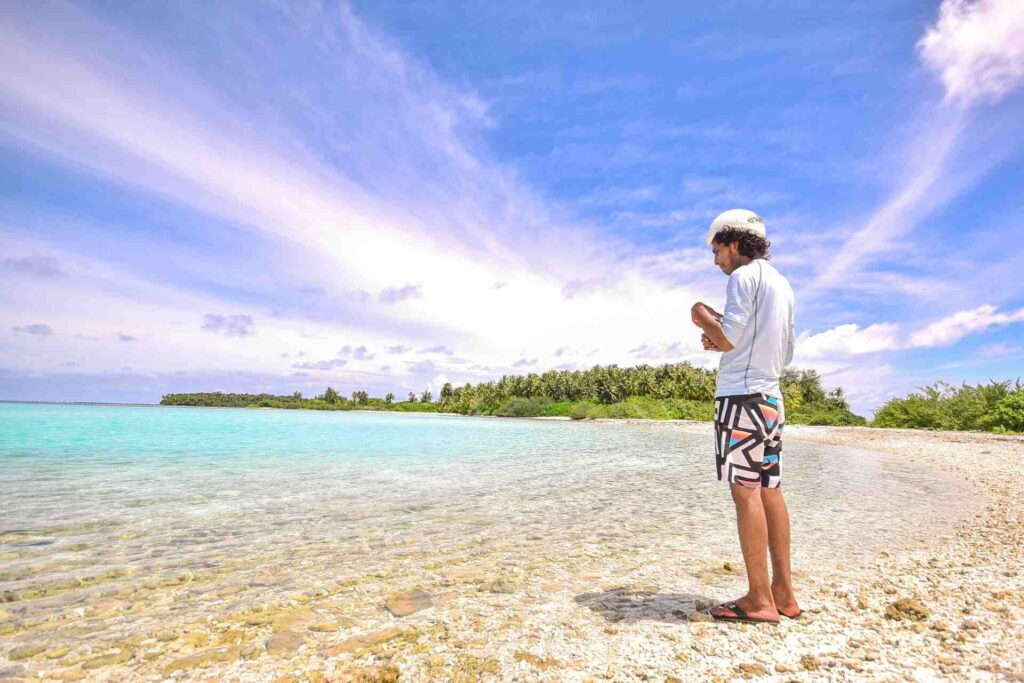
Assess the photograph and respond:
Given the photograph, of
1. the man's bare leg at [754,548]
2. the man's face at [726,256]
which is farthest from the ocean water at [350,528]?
the man's face at [726,256]

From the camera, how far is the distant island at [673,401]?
2653 cm

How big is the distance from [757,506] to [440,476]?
8.76 meters

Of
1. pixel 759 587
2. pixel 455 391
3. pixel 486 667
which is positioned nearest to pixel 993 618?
pixel 759 587

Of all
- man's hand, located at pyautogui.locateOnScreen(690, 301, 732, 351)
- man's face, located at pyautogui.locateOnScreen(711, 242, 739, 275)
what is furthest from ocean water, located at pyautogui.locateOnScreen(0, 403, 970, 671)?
man's face, located at pyautogui.locateOnScreen(711, 242, 739, 275)

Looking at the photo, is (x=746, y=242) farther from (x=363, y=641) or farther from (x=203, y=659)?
(x=203, y=659)

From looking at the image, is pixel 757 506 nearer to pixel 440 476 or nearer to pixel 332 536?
pixel 332 536

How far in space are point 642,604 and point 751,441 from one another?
1.43 metres

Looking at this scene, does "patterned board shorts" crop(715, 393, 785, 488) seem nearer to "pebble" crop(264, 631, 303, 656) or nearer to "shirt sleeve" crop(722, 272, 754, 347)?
"shirt sleeve" crop(722, 272, 754, 347)

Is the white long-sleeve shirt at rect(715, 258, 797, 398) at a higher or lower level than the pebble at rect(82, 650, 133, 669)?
higher

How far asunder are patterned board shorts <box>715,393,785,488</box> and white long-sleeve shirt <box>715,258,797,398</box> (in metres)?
0.08

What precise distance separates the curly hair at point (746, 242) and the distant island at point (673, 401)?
3022cm

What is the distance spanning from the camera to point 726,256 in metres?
3.42

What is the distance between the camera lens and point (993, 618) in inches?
125

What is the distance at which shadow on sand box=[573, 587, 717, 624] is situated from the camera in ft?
10.8
